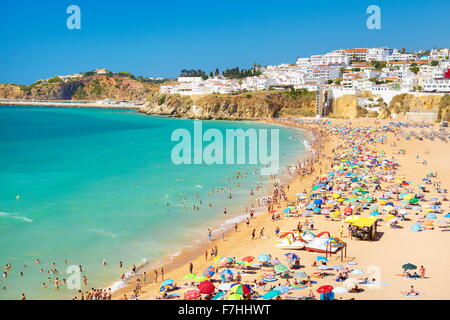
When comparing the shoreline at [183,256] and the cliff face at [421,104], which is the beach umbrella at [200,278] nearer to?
the shoreline at [183,256]

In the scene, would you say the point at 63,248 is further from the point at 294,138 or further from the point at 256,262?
the point at 294,138

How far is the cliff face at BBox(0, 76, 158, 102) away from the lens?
547 feet

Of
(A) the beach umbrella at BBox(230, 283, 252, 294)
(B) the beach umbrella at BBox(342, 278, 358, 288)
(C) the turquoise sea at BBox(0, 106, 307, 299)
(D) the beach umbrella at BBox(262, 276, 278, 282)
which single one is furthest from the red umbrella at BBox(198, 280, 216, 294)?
(C) the turquoise sea at BBox(0, 106, 307, 299)

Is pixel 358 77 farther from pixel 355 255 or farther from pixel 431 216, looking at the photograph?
pixel 355 255

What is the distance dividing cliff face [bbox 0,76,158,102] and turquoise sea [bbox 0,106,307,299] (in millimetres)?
127825

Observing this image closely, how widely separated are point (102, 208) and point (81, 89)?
165531mm

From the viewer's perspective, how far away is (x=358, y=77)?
81.9 meters

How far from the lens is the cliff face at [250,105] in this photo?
8185 cm

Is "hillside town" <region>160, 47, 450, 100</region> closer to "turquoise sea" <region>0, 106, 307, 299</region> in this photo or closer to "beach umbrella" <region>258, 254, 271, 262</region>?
"turquoise sea" <region>0, 106, 307, 299</region>

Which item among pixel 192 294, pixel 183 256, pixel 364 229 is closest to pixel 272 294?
pixel 192 294

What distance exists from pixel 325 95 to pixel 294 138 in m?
28.5

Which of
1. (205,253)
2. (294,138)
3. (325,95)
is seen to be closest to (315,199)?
(205,253)

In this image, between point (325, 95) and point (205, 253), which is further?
point (325, 95)
